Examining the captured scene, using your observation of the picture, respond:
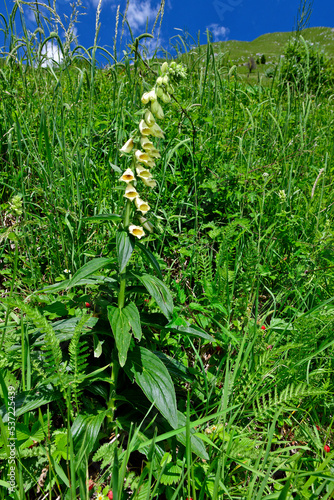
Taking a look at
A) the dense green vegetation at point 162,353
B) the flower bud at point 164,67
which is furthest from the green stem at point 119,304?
the flower bud at point 164,67

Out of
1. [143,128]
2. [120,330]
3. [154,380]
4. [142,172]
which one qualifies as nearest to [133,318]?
[120,330]

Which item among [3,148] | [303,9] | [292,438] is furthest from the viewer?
[3,148]

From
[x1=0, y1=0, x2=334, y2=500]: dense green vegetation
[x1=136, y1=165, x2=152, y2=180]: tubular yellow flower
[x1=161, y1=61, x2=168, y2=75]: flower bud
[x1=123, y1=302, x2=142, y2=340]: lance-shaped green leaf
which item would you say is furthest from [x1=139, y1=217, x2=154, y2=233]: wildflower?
[x1=161, y1=61, x2=168, y2=75]: flower bud

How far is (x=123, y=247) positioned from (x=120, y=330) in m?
0.28

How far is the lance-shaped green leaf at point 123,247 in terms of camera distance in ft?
3.29

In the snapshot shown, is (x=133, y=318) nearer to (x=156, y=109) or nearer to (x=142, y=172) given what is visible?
(x=142, y=172)

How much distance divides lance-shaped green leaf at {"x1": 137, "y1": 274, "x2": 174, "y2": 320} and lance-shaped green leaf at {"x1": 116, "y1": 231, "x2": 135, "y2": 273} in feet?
0.37

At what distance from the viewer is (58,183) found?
6.36 ft

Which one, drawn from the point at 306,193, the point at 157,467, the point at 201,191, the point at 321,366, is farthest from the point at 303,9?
the point at 157,467

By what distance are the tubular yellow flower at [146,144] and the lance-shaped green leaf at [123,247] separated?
321mm

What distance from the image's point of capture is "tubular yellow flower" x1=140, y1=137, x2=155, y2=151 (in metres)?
1.09

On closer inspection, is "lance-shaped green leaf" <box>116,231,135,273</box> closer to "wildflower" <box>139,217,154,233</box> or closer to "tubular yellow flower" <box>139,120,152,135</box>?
"wildflower" <box>139,217,154,233</box>

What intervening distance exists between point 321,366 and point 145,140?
4.07 ft

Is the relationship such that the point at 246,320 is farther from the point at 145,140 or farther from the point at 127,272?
the point at 145,140
